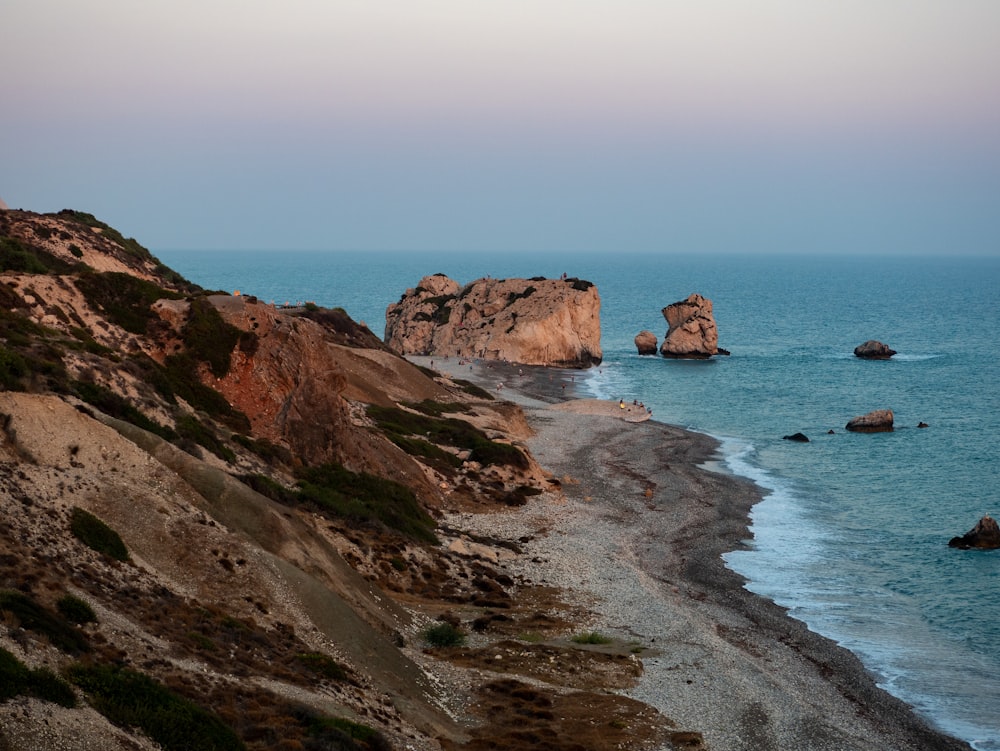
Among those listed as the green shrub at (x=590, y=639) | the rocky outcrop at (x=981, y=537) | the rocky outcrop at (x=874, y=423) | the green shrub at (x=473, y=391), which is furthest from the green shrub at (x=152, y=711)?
the rocky outcrop at (x=874, y=423)

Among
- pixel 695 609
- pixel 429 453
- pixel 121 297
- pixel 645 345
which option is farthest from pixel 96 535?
pixel 645 345

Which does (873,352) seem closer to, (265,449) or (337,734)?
(265,449)

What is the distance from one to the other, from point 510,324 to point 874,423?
5226 centimetres

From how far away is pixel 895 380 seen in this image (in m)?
107

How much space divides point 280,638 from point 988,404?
81309mm

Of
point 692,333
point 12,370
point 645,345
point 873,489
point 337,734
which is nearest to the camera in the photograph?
point 337,734

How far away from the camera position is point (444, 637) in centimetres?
2853

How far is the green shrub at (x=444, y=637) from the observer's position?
28516 mm

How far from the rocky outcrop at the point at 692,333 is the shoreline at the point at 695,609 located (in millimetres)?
62252

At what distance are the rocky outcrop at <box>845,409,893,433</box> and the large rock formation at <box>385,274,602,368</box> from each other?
4627 centimetres

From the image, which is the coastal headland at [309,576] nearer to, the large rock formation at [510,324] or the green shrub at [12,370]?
the green shrub at [12,370]

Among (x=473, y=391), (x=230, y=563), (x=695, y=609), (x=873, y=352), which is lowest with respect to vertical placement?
(x=695, y=609)

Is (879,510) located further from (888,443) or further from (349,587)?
(349,587)

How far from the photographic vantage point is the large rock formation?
120 m
